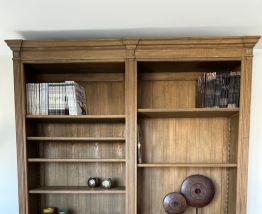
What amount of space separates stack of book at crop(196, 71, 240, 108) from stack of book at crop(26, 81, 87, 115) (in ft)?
3.31

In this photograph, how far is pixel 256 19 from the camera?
160 cm

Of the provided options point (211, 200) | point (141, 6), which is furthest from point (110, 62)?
point (211, 200)

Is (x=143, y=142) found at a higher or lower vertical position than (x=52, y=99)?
lower

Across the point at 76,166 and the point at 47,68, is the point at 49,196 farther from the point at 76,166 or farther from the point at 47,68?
the point at 47,68

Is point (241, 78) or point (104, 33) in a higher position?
point (104, 33)

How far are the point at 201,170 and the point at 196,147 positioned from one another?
21cm

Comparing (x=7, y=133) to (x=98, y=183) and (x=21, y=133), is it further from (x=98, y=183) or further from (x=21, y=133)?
(x=98, y=183)

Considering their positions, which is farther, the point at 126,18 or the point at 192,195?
the point at 192,195

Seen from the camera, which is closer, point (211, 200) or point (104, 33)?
point (104, 33)

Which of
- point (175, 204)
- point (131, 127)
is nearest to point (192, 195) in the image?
point (175, 204)

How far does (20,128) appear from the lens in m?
1.82

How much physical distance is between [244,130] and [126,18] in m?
1.14

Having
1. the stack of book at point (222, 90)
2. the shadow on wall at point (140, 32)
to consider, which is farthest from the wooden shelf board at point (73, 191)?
the shadow on wall at point (140, 32)

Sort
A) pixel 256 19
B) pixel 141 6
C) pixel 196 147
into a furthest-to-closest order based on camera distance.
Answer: pixel 196 147, pixel 256 19, pixel 141 6
